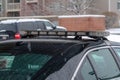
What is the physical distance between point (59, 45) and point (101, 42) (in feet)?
2.03

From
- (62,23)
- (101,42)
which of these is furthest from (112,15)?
(101,42)

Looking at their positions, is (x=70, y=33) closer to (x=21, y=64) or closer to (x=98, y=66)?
(x=98, y=66)

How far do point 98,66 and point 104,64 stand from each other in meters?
0.21

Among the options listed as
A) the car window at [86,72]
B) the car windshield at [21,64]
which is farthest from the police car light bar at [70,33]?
the car windshield at [21,64]

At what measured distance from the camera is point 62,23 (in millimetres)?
40969

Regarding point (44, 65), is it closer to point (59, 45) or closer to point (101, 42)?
point (59, 45)

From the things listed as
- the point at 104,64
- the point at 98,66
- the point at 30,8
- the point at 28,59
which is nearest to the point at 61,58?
the point at 28,59

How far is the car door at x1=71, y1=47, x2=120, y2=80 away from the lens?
4.72 meters

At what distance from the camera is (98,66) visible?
5.09 meters

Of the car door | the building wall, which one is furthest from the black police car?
the building wall

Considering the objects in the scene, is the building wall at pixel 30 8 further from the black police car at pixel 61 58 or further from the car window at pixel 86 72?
the car window at pixel 86 72

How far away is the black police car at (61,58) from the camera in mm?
4586

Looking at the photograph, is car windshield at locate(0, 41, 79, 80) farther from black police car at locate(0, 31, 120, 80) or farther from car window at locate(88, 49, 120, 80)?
car window at locate(88, 49, 120, 80)

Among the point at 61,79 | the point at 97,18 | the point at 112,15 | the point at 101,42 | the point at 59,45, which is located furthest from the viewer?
the point at 112,15
